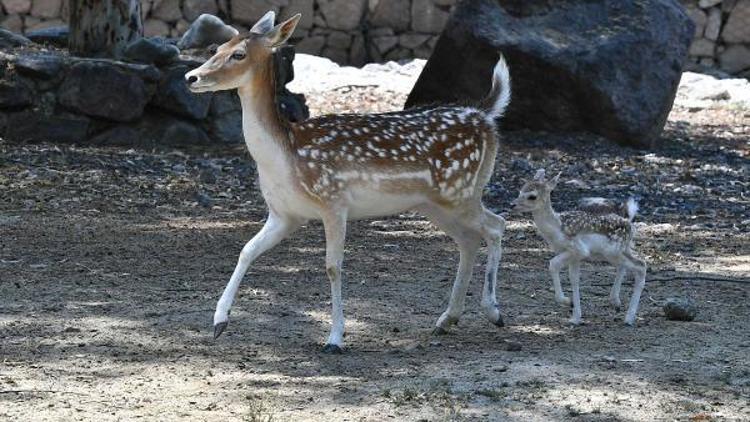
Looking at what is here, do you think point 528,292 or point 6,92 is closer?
point 528,292

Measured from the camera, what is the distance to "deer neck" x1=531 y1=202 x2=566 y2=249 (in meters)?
7.95

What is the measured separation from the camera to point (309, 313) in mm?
7988

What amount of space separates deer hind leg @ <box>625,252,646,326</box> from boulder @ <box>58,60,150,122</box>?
6.79 metres

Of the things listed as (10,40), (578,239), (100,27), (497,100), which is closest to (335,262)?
(497,100)

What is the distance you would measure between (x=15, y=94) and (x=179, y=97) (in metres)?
1.57

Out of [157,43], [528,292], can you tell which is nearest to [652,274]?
[528,292]

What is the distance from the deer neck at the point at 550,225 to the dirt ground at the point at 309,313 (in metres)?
0.47

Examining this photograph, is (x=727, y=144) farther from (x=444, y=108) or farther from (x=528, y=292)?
(x=444, y=108)

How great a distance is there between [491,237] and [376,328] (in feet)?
2.66

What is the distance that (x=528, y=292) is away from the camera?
8.85m

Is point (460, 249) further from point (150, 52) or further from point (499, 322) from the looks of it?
point (150, 52)

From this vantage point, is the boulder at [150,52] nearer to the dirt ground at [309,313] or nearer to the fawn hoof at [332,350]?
the dirt ground at [309,313]

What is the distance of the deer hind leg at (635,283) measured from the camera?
7.80m

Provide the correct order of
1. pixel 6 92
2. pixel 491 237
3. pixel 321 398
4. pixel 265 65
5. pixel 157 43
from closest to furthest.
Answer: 1. pixel 321 398
2. pixel 265 65
3. pixel 491 237
4. pixel 6 92
5. pixel 157 43
